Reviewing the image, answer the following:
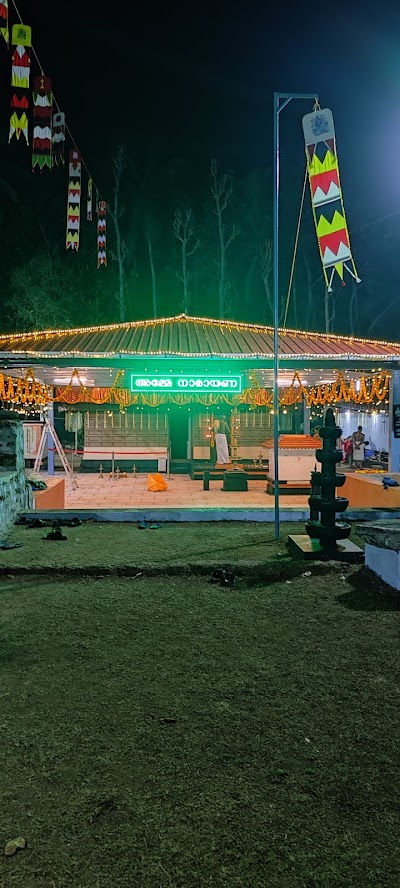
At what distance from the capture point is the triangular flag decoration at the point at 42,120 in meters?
10.8

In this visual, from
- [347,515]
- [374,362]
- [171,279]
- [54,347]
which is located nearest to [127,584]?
[347,515]

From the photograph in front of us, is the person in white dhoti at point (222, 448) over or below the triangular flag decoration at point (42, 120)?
below

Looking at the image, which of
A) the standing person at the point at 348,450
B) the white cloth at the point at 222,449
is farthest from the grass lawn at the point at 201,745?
the standing person at the point at 348,450

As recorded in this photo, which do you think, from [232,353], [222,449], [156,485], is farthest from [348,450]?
[232,353]

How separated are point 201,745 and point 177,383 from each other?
11.2 metres

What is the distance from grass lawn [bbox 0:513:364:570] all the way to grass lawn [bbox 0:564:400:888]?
1.46 m

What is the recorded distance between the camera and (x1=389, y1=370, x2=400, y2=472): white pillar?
44.9 ft

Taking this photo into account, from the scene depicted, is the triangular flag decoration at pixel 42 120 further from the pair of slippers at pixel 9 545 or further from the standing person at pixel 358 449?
the standing person at pixel 358 449

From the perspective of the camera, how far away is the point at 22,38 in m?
9.32

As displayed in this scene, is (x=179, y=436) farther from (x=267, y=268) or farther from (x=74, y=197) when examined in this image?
(x=267, y=268)

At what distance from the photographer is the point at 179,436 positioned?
23906mm

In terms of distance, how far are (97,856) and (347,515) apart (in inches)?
313

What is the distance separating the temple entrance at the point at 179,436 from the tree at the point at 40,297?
10.2 meters

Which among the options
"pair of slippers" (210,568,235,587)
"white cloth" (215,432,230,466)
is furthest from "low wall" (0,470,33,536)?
"white cloth" (215,432,230,466)
